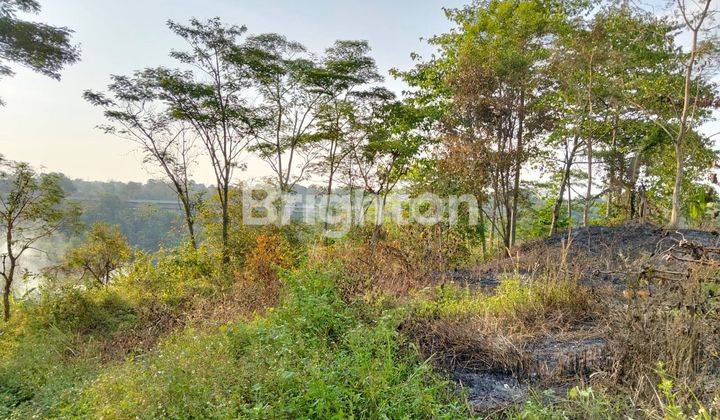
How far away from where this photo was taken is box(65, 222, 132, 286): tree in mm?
8398

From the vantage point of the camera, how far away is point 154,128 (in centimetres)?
954

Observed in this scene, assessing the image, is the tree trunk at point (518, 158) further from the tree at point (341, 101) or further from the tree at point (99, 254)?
the tree at point (99, 254)

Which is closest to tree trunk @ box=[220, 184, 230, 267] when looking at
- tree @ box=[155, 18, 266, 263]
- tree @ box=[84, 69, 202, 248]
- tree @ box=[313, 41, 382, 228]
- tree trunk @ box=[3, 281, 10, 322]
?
tree @ box=[155, 18, 266, 263]

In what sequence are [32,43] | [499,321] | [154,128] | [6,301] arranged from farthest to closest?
[154,128] → [6,301] → [32,43] → [499,321]

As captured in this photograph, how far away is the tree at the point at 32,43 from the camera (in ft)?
18.6

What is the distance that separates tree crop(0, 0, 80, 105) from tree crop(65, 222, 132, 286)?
358 centimetres

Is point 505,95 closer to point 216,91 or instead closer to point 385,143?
point 385,143

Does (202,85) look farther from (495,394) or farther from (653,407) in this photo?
(653,407)

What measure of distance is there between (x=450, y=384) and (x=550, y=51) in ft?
24.9

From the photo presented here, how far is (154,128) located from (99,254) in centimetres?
301

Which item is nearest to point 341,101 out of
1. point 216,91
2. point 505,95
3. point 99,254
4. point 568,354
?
point 216,91

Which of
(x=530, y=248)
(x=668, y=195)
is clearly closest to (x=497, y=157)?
(x=530, y=248)

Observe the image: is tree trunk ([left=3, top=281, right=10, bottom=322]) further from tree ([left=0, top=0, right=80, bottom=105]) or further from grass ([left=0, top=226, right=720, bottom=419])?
tree ([left=0, top=0, right=80, bottom=105])

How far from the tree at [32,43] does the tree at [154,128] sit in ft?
8.75
